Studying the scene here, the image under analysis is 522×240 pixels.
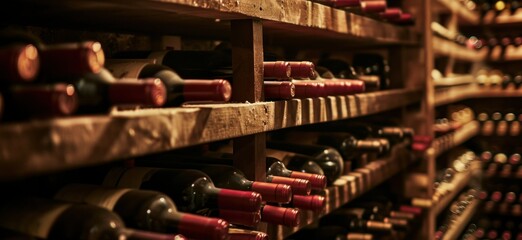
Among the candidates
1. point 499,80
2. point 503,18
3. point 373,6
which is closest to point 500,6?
point 503,18

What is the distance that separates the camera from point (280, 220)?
3.36 ft

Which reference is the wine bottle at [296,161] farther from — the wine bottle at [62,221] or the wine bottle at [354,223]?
the wine bottle at [62,221]

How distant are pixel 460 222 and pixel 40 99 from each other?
331cm

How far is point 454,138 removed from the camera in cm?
316

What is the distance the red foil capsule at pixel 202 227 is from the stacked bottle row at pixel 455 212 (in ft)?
7.84

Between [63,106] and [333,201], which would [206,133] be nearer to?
[63,106]

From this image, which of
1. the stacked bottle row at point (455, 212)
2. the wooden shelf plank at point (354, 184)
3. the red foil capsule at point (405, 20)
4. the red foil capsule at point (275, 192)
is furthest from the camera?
the stacked bottle row at point (455, 212)

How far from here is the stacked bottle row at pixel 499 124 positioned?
3.86 m

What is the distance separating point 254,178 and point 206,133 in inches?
10.2

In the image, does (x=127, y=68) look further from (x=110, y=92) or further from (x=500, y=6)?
(x=500, y=6)

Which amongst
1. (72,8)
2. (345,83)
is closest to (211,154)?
(345,83)

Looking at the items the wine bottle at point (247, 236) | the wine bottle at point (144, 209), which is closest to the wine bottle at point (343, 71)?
the wine bottle at point (247, 236)

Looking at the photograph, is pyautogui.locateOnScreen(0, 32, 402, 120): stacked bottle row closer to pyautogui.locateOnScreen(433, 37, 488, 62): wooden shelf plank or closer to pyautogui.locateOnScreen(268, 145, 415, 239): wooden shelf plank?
pyautogui.locateOnScreen(268, 145, 415, 239): wooden shelf plank

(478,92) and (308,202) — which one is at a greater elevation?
(478,92)
